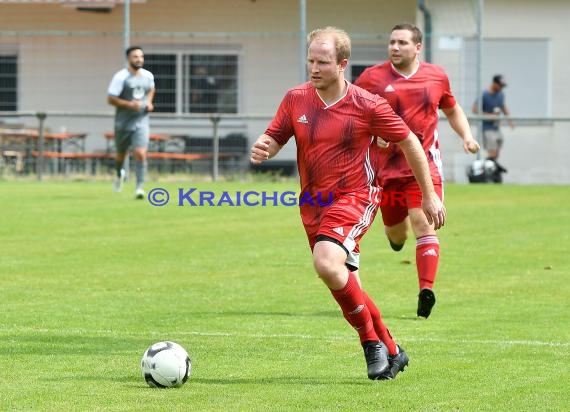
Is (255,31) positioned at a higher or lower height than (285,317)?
higher

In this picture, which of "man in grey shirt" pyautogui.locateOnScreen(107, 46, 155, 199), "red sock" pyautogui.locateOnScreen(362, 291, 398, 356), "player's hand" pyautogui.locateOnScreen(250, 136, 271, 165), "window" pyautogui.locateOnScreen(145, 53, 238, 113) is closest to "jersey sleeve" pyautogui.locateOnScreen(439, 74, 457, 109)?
"red sock" pyautogui.locateOnScreen(362, 291, 398, 356)

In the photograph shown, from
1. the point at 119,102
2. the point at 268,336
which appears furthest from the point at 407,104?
the point at 119,102

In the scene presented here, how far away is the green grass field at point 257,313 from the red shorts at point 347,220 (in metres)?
0.76

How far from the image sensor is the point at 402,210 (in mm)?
11391

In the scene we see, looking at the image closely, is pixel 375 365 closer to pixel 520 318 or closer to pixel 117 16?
pixel 520 318

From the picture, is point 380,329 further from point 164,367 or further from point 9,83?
point 9,83

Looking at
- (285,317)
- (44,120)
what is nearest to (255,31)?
(44,120)

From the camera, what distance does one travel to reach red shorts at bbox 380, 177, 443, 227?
35.9ft

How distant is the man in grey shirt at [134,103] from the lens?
21375 millimetres

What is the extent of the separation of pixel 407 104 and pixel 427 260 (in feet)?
4.42

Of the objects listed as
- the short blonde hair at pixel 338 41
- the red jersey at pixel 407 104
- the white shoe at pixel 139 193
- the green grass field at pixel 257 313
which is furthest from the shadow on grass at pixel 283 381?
the white shoe at pixel 139 193

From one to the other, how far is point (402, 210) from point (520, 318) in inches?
55.3

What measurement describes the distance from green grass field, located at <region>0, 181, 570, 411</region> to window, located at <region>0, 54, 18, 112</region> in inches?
394

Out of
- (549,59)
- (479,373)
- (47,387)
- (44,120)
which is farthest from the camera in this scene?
(549,59)
